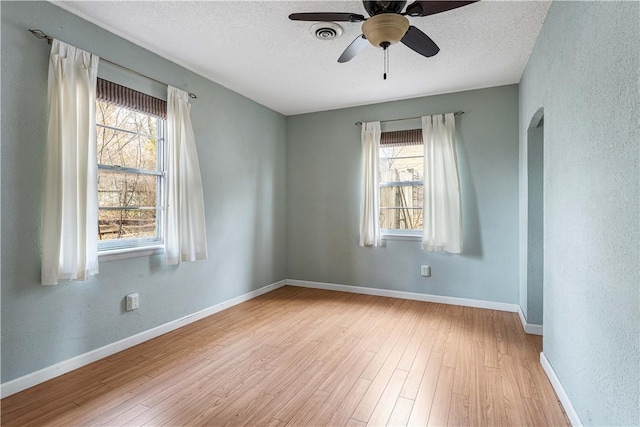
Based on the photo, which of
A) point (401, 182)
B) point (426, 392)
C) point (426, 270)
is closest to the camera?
point (426, 392)

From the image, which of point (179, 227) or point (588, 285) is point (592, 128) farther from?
point (179, 227)

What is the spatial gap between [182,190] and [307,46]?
175cm

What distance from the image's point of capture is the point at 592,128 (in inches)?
61.2

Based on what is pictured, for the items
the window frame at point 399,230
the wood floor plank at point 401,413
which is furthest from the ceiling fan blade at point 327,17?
the window frame at point 399,230

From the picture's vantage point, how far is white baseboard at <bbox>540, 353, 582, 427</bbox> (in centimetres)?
177

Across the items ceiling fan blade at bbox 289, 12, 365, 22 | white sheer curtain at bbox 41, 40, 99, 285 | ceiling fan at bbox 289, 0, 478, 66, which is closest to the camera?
ceiling fan at bbox 289, 0, 478, 66

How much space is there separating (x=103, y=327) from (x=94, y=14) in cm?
239

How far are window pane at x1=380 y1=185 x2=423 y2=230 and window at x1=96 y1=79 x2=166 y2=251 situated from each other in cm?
278

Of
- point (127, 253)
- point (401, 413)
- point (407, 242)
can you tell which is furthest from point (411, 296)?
point (127, 253)

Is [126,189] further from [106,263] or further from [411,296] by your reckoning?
[411,296]

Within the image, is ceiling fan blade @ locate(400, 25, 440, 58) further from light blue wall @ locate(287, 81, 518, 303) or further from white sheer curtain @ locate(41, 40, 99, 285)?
white sheer curtain @ locate(41, 40, 99, 285)

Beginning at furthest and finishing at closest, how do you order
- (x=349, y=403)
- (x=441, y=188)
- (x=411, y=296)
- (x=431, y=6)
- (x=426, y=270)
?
1. (x=411, y=296)
2. (x=426, y=270)
3. (x=441, y=188)
4. (x=349, y=403)
5. (x=431, y=6)

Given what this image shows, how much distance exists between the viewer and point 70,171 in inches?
91.1

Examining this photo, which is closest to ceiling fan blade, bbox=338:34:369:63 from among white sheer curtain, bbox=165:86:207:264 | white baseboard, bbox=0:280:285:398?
white sheer curtain, bbox=165:86:207:264
